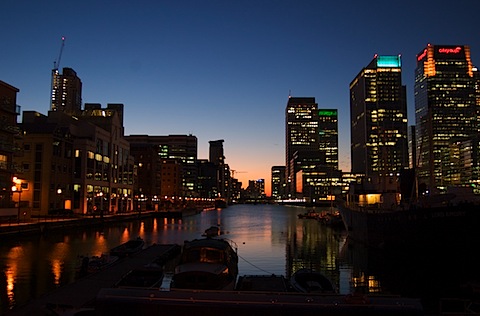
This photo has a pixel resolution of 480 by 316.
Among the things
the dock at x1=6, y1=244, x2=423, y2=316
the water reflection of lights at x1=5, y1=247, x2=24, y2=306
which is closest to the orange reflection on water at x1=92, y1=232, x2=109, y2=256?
the water reflection of lights at x1=5, y1=247, x2=24, y2=306

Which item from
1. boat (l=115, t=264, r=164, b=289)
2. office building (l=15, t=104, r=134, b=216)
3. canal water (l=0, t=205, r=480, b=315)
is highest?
office building (l=15, t=104, r=134, b=216)

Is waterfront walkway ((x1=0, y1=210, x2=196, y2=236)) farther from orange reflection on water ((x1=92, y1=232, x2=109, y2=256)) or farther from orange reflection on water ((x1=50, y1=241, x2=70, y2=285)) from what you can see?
orange reflection on water ((x1=92, y1=232, x2=109, y2=256))

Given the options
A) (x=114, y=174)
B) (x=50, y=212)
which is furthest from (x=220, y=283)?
(x=114, y=174)

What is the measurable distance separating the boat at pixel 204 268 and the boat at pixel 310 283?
15.1ft

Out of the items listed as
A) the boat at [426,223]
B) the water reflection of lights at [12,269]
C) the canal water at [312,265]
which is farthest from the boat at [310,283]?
the boat at [426,223]

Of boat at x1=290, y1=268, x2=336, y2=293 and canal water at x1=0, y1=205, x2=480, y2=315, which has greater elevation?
boat at x1=290, y1=268, x2=336, y2=293

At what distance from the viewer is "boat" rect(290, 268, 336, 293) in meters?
27.1

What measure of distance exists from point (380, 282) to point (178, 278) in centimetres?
2121

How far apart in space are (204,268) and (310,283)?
8.10 m

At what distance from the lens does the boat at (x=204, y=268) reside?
2381 centimetres

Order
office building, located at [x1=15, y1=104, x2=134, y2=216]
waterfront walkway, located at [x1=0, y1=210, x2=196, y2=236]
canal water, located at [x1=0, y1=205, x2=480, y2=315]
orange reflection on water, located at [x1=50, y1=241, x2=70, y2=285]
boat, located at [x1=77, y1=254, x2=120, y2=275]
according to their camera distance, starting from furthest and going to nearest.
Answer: office building, located at [x1=15, y1=104, x2=134, y2=216]
waterfront walkway, located at [x1=0, y1=210, x2=196, y2=236]
orange reflection on water, located at [x1=50, y1=241, x2=70, y2=285]
boat, located at [x1=77, y1=254, x2=120, y2=275]
canal water, located at [x1=0, y1=205, x2=480, y2=315]

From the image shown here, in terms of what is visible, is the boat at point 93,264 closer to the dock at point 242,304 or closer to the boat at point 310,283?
the boat at point 310,283

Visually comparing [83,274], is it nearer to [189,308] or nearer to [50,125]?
[189,308]

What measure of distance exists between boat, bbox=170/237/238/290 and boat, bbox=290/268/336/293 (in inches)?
181
